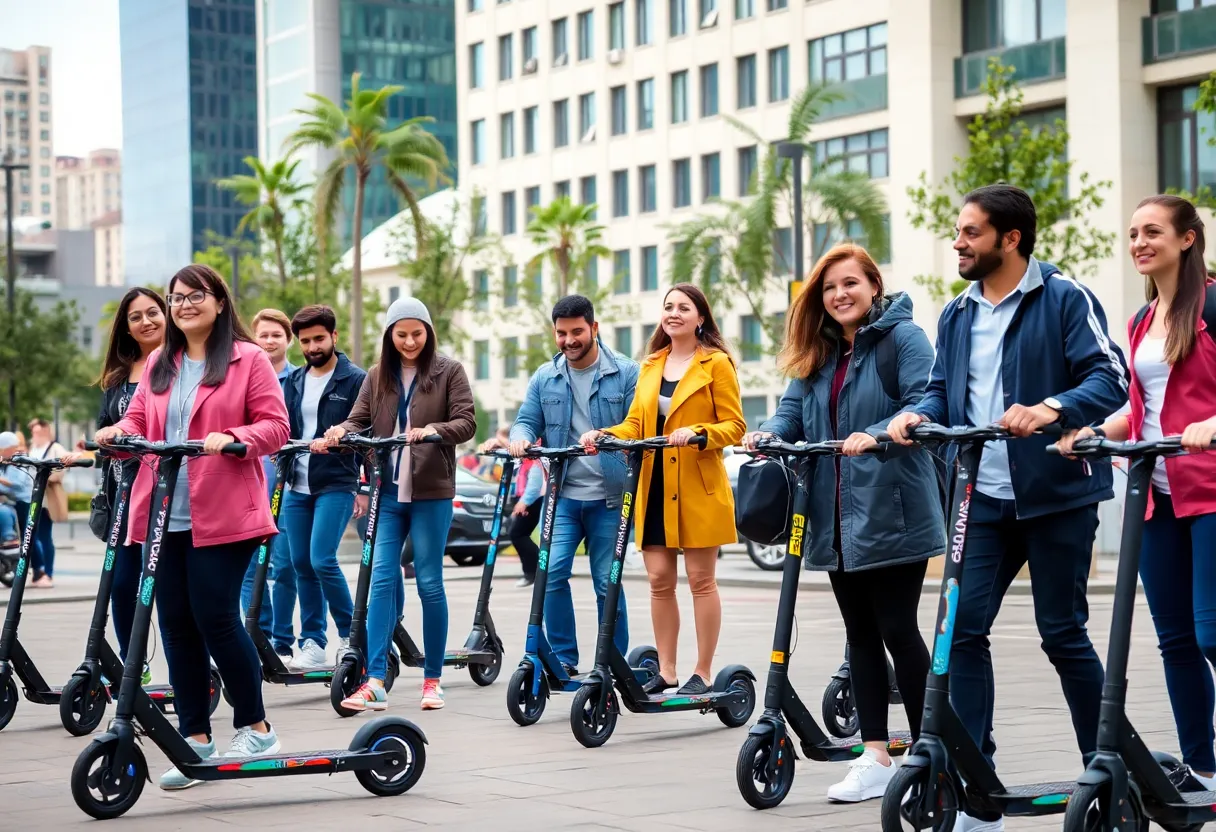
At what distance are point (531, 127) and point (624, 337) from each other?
439 inches

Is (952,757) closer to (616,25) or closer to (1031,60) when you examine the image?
(1031,60)

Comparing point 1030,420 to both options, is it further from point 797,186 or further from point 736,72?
point 736,72

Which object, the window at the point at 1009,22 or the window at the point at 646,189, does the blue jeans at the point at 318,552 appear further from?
the window at the point at 646,189

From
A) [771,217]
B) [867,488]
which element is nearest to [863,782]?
[867,488]

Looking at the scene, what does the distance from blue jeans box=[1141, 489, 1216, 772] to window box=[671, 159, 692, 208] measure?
205 feet

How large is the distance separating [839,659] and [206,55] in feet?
477

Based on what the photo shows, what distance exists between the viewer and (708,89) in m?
67.4

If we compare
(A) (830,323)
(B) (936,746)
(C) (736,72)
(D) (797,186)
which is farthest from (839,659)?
(C) (736,72)

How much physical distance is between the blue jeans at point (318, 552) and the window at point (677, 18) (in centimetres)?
5923

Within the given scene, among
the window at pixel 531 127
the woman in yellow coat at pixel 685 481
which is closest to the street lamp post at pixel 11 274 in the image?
the window at pixel 531 127

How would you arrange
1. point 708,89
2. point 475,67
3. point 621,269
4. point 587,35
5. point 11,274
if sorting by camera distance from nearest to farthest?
point 11,274, point 708,89, point 621,269, point 587,35, point 475,67

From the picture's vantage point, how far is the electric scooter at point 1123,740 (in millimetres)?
5305

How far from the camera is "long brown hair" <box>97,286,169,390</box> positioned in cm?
892

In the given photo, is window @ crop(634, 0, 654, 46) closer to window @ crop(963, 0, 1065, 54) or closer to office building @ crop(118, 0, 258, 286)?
window @ crop(963, 0, 1065, 54)
